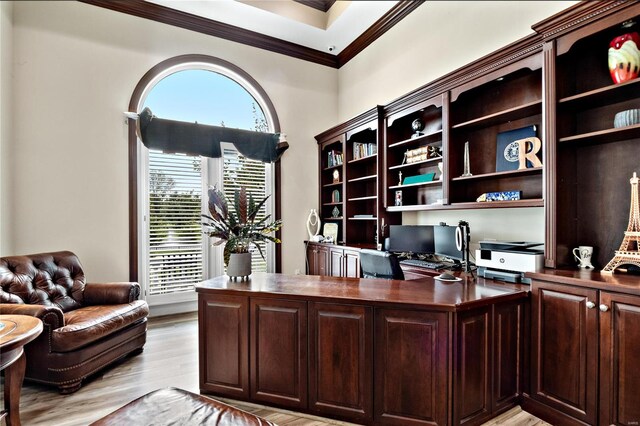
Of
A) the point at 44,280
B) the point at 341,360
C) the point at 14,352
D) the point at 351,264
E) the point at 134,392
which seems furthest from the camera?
the point at 351,264

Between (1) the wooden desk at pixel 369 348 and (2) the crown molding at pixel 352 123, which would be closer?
(1) the wooden desk at pixel 369 348

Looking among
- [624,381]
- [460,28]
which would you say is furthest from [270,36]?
[624,381]

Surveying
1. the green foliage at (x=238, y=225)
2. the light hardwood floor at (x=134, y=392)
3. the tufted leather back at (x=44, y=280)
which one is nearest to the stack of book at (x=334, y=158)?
the green foliage at (x=238, y=225)

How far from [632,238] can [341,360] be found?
1.79 m

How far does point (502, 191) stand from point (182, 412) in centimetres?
272

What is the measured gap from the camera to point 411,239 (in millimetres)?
3291

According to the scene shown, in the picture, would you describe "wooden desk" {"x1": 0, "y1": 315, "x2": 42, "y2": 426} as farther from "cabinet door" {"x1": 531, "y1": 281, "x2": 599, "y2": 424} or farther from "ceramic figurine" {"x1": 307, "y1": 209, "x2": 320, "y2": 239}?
"ceramic figurine" {"x1": 307, "y1": 209, "x2": 320, "y2": 239}

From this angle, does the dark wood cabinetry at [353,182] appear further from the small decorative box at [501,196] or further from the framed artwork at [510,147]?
the framed artwork at [510,147]

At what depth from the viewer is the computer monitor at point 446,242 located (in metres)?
2.82

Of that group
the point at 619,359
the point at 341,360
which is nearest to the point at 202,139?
the point at 341,360

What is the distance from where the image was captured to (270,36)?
432 centimetres

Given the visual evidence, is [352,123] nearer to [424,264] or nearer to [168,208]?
[424,264]

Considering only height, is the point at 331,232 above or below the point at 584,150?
below

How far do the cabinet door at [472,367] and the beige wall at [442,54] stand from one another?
1.12 metres
